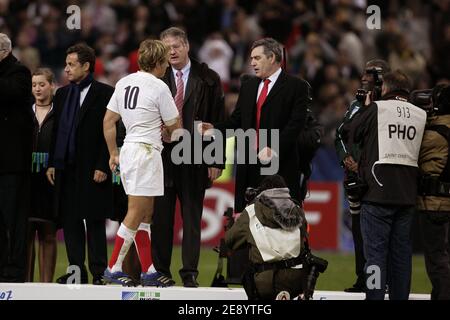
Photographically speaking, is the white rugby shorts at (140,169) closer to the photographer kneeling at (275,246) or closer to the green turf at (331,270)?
the photographer kneeling at (275,246)

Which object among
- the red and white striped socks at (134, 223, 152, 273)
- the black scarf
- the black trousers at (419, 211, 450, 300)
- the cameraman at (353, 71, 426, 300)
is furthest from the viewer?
the black scarf

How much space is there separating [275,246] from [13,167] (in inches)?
112

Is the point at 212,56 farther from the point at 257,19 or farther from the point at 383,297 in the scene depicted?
the point at 383,297

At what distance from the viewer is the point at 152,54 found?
422 inches

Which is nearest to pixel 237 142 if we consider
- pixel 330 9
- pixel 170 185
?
pixel 170 185

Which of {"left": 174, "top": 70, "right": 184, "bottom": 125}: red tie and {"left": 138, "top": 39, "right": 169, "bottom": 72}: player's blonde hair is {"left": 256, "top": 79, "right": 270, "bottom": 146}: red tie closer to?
{"left": 174, "top": 70, "right": 184, "bottom": 125}: red tie

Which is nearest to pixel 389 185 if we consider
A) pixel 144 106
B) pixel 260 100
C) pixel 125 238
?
pixel 260 100

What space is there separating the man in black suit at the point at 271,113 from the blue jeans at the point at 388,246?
1131mm

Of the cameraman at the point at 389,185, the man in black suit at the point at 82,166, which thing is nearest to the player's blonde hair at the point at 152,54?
the man in black suit at the point at 82,166

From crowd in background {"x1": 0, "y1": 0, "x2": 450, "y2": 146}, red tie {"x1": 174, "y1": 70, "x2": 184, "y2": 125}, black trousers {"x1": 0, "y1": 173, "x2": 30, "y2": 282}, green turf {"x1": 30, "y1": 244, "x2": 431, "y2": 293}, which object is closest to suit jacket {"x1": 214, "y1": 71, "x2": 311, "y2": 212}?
red tie {"x1": 174, "y1": 70, "x2": 184, "y2": 125}

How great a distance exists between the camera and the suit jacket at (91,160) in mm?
11547

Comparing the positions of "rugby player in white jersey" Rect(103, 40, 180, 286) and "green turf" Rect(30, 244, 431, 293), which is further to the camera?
"green turf" Rect(30, 244, 431, 293)

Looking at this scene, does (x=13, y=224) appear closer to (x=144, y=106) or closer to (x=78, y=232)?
(x=78, y=232)

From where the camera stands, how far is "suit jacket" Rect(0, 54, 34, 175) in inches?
447
